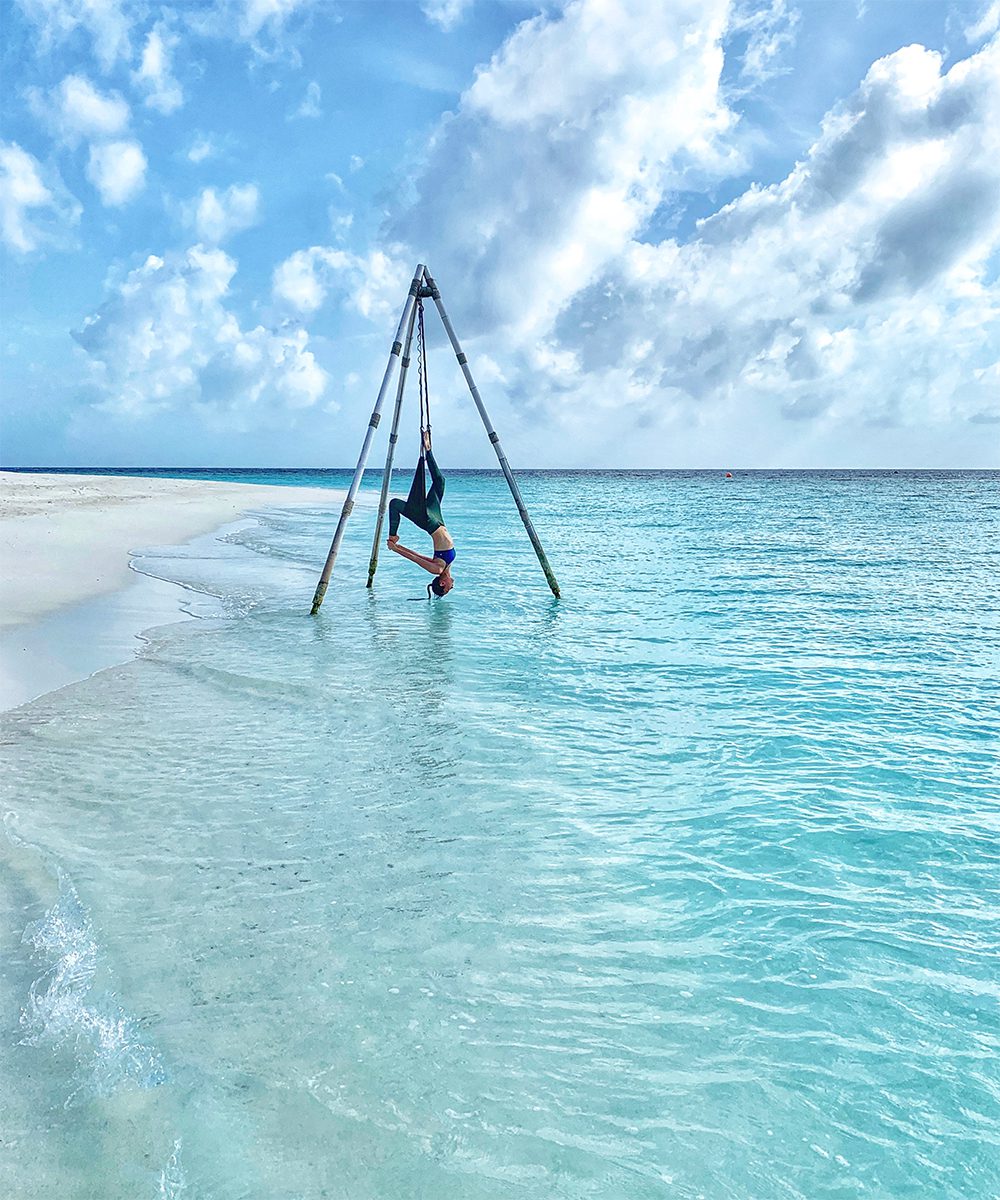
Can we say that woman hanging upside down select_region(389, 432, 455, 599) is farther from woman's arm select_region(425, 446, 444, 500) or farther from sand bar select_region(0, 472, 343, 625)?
sand bar select_region(0, 472, 343, 625)

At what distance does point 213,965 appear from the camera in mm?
4770

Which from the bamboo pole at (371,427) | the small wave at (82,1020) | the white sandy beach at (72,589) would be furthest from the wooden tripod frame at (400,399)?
the small wave at (82,1020)

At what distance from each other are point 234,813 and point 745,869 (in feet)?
14.1

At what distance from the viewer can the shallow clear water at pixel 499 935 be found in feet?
11.9

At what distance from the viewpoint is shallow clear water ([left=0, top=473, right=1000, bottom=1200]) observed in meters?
3.64

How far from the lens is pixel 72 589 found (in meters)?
16.5

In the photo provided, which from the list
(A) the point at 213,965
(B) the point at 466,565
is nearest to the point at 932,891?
(A) the point at 213,965

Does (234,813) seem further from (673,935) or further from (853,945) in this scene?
(853,945)

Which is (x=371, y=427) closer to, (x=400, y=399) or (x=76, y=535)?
(x=400, y=399)

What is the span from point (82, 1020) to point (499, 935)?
8.09 feet

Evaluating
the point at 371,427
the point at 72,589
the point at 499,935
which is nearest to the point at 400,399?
the point at 371,427

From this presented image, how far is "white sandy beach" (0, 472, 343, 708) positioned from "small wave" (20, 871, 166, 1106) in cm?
552

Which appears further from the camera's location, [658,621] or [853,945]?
[658,621]

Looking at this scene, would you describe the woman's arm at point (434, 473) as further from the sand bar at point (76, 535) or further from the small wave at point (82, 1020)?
the small wave at point (82, 1020)
